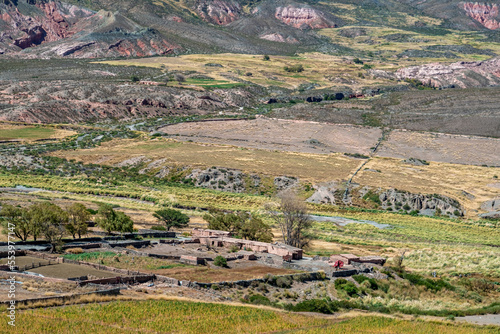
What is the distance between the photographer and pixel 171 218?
207 feet

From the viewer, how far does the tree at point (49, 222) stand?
45.4 metres

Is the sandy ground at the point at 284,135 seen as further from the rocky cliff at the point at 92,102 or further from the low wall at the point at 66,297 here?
the low wall at the point at 66,297

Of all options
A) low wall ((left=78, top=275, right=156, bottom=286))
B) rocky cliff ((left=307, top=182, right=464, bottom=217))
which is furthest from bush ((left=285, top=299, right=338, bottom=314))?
rocky cliff ((left=307, top=182, right=464, bottom=217))

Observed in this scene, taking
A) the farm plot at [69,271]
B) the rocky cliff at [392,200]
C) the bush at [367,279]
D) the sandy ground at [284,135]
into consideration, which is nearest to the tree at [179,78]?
the sandy ground at [284,135]

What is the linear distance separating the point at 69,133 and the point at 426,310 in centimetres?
9940

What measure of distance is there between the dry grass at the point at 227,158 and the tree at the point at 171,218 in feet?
100

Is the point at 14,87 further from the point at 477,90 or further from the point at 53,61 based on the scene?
the point at 477,90

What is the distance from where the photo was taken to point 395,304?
3891 centimetres

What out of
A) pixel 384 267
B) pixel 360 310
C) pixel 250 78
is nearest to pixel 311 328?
pixel 360 310

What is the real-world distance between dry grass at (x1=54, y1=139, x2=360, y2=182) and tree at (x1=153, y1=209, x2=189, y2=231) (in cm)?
3062

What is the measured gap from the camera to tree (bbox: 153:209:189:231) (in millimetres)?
62750

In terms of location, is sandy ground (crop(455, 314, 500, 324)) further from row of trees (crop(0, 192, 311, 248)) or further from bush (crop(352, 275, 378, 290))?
row of trees (crop(0, 192, 311, 248))

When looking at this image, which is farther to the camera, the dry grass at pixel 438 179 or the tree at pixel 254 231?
the dry grass at pixel 438 179

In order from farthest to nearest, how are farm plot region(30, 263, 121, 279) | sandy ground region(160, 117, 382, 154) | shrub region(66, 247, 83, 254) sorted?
sandy ground region(160, 117, 382, 154) < shrub region(66, 247, 83, 254) < farm plot region(30, 263, 121, 279)
